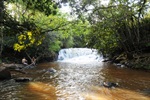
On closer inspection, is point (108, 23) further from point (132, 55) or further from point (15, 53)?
point (15, 53)

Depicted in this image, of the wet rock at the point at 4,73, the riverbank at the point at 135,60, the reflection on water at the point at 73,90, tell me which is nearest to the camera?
the reflection on water at the point at 73,90

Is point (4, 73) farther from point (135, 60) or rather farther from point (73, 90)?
point (135, 60)

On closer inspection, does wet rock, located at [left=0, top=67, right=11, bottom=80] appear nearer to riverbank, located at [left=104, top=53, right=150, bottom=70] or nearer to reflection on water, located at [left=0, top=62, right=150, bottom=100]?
reflection on water, located at [left=0, top=62, right=150, bottom=100]

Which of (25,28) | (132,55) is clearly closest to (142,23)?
(132,55)

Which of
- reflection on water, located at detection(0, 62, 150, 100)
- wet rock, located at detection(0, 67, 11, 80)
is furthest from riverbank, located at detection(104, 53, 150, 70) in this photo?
wet rock, located at detection(0, 67, 11, 80)

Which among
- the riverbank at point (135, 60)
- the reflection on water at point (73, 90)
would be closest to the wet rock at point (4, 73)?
the reflection on water at point (73, 90)

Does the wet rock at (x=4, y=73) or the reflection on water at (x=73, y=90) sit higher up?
the wet rock at (x=4, y=73)

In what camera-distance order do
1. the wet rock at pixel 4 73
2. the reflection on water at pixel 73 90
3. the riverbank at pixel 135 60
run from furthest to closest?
the riverbank at pixel 135 60, the wet rock at pixel 4 73, the reflection on water at pixel 73 90

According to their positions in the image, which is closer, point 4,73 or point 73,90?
point 73,90

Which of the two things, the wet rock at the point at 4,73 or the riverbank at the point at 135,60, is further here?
the riverbank at the point at 135,60

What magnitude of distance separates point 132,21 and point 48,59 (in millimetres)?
12295

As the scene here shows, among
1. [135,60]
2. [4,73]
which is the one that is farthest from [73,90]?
[135,60]

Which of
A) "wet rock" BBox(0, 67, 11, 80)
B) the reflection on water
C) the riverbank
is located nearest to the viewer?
the reflection on water

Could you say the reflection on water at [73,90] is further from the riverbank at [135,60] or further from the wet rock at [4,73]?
the riverbank at [135,60]
